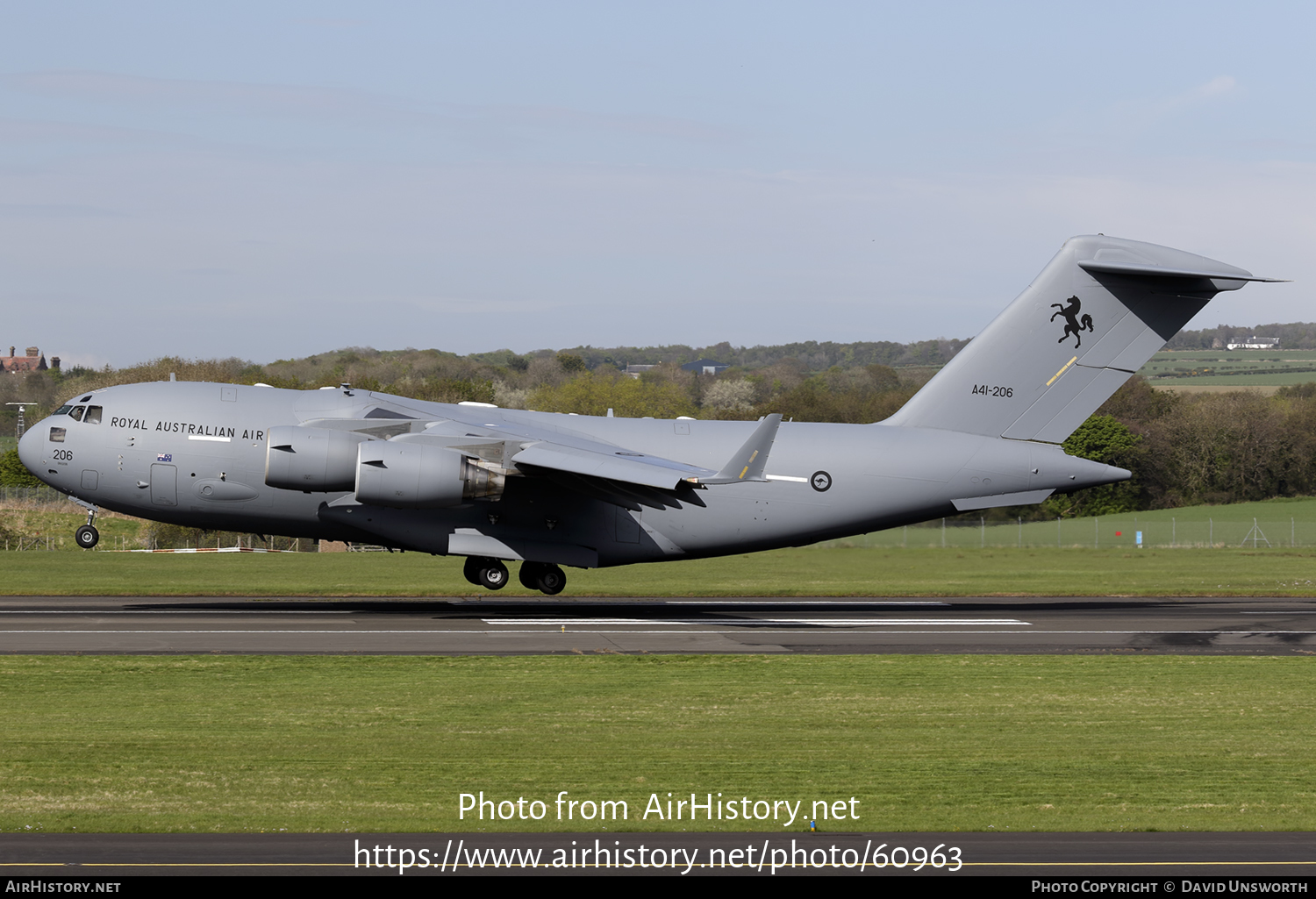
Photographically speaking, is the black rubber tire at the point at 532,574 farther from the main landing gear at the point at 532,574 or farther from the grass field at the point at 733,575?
the grass field at the point at 733,575

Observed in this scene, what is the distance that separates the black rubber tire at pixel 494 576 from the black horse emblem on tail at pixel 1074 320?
13.2 meters

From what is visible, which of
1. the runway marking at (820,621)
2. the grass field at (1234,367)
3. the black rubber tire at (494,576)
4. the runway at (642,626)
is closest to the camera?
the runway at (642,626)

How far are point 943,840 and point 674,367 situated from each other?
136073 mm

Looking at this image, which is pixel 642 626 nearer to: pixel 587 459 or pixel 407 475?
pixel 587 459

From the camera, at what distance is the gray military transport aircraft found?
2534 cm

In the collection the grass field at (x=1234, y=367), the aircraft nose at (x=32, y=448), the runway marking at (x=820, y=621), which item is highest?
the grass field at (x=1234, y=367)

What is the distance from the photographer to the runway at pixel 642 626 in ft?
72.5

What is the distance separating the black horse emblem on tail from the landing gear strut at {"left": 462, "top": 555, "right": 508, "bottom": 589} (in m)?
13.2

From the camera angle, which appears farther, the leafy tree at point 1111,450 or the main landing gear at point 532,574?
the leafy tree at point 1111,450

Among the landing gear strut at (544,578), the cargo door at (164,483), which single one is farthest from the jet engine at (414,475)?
the cargo door at (164,483)

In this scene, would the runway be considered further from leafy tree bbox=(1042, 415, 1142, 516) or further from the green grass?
leafy tree bbox=(1042, 415, 1142, 516)

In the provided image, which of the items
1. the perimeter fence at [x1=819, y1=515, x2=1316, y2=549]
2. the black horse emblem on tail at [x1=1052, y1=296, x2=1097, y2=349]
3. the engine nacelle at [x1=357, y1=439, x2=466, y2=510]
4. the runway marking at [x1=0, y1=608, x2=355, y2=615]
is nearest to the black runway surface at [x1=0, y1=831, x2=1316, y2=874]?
the engine nacelle at [x1=357, y1=439, x2=466, y2=510]

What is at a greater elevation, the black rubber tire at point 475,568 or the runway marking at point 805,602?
the black rubber tire at point 475,568
